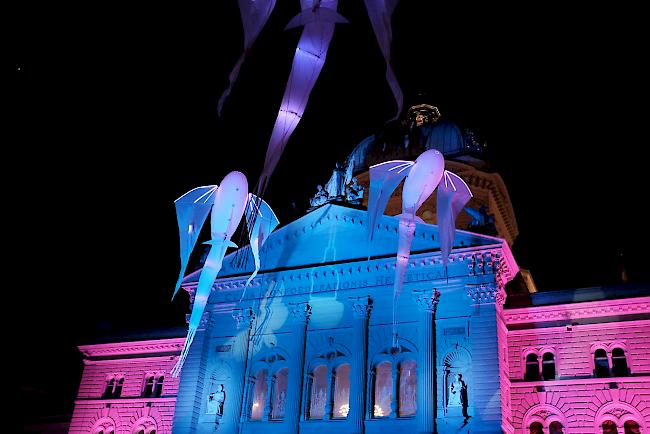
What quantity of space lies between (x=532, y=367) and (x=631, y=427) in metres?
4.68

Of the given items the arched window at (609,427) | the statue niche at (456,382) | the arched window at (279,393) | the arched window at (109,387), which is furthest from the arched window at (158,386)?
the arched window at (609,427)

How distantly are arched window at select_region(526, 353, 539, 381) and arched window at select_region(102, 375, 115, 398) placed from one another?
81.5ft

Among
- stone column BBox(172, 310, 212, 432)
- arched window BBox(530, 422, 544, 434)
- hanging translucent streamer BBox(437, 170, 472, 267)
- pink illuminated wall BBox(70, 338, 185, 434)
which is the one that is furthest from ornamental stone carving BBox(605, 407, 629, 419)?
pink illuminated wall BBox(70, 338, 185, 434)

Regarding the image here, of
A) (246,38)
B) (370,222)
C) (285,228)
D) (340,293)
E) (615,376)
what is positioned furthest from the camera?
(285,228)

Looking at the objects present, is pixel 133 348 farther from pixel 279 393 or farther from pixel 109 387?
pixel 279 393

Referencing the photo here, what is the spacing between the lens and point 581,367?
2825cm

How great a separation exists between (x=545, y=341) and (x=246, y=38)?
2361cm

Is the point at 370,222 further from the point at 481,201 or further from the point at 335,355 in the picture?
the point at 481,201

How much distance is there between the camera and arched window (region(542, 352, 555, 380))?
95.2ft

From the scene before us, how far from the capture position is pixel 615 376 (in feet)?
90.0

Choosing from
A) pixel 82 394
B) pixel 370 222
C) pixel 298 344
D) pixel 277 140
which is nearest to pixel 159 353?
pixel 82 394

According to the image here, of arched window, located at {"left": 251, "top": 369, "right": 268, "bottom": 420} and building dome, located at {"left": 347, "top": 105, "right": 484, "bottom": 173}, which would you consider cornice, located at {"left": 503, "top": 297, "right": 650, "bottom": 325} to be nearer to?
arched window, located at {"left": 251, "top": 369, "right": 268, "bottom": 420}

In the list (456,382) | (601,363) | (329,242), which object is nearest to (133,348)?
(329,242)

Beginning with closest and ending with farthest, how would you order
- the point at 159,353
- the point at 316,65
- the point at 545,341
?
the point at 316,65 < the point at 545,341 < the point at 159,353
